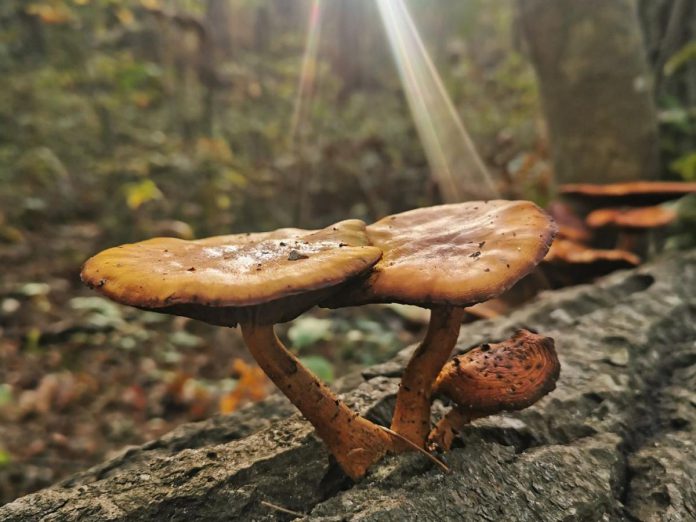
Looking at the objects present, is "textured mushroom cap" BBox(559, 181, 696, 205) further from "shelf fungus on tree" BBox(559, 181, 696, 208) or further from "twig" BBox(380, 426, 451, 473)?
"twig" BBox(380, 426, 451, 473)

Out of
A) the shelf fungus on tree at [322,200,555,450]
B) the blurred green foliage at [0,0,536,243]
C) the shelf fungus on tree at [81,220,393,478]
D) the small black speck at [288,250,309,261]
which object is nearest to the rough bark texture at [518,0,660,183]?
the blurred green foliage at [0,0,536,243]

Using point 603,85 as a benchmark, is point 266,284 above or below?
below

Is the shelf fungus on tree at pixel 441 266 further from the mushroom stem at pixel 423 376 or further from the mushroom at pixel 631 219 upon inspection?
the mushroom at pixel 631 219

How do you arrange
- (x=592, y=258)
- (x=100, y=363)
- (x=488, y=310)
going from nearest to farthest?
(x=592, y=258) → (x=488, y=310) → (x=100, y=363)

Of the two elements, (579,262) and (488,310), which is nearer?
(579,262)

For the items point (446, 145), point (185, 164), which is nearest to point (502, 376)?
point (446, 145)

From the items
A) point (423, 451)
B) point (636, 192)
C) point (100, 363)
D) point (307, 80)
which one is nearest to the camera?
point (423, 451)

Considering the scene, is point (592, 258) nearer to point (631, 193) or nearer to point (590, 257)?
point (590, 257)
